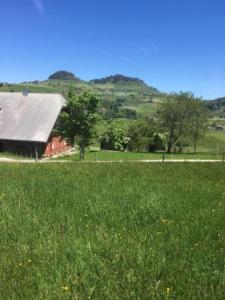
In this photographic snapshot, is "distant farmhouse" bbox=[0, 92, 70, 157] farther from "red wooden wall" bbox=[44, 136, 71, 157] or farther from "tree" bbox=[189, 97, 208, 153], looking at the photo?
"tree" bbox=[189, 97, 208, 153]

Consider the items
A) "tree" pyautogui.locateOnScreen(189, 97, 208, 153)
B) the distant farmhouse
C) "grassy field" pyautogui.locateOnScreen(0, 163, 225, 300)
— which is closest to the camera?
"grassy field" pyautogui.locateOnScreen(0, 163, 225, 300)

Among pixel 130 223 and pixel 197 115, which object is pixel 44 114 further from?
pixel 130 223

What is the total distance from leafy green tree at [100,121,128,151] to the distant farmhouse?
23076 mm

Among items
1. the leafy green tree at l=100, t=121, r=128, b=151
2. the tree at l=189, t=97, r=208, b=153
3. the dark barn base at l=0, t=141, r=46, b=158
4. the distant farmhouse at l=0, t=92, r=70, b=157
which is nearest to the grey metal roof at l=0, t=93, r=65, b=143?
the distant farmhouse at l=0, t=92, r=70, b=157

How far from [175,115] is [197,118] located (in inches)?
186

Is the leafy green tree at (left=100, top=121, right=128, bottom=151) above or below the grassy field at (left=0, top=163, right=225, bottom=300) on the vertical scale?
below

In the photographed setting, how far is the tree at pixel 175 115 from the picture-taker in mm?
99250

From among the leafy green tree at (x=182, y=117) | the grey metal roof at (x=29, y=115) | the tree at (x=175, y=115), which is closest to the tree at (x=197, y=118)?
the leafy green tree at (x=182, y=117)

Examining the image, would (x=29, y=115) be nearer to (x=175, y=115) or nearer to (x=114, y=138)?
(x=114, y=138)

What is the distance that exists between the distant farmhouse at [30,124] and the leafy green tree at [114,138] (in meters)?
23.1

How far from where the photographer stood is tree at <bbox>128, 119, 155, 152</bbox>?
336 ft

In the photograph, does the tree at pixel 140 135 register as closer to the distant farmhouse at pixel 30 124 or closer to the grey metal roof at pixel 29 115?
the distant farmhouse at pixel 30 124

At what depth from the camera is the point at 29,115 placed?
7300 centimetres

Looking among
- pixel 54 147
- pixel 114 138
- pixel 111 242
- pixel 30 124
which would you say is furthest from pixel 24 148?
pixel 111 242
